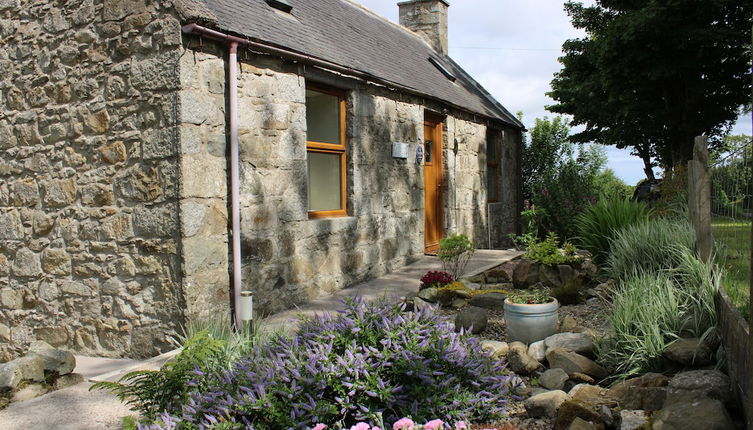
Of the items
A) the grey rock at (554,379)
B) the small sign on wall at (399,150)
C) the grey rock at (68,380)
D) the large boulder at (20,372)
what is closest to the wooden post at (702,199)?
the grey rock at (554,379)

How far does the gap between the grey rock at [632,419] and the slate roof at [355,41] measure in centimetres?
453

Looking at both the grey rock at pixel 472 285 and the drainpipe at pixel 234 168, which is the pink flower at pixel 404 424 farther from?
the grey rock at pixel 472 285

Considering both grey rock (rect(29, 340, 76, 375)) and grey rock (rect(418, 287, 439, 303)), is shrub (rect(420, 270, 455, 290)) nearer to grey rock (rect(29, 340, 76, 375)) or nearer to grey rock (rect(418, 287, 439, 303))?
grey rock (rect(418, 287, 439, 303))

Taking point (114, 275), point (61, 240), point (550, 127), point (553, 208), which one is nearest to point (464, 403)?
point (114, 275)

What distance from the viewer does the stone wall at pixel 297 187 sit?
5477mm

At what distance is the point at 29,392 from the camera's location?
4.50 m

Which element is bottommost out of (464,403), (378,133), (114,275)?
(464,403)

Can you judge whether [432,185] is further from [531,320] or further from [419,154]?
[531,320]

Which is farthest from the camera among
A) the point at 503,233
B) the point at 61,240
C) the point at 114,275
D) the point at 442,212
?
the point at 503,233

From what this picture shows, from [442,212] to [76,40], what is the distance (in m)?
6.28

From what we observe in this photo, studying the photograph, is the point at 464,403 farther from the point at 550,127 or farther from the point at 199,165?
the point at 550,127

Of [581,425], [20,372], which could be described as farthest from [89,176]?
[581,425]

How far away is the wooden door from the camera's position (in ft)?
32.0

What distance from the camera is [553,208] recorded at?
36.3ft
